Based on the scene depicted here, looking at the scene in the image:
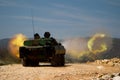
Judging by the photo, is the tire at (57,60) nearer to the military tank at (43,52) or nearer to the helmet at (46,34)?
the military tank at (43,52)

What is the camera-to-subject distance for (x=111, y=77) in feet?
64.7

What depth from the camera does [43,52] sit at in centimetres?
3269

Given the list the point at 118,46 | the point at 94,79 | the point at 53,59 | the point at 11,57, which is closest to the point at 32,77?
the point at 94,79

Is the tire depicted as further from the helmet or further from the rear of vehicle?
the helmet

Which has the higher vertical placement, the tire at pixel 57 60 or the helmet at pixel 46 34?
the helmet at pixel 46 34

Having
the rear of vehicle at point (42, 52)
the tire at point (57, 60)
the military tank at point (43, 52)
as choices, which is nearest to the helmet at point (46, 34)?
the military tank at point (43, 52)

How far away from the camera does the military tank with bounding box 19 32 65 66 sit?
32.6 meters

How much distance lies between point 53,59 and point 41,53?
1.13 m

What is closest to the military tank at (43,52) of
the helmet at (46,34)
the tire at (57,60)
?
the tire at (57,60)

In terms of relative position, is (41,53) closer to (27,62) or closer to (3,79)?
(27,62)

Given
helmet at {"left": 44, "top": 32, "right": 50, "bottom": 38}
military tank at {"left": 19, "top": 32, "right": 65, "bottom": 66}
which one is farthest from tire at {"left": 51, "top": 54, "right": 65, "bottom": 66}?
helmet at {"left": 44, "top": 32, "right": 50, "bottom": 38}

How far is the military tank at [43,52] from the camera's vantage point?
32594mm

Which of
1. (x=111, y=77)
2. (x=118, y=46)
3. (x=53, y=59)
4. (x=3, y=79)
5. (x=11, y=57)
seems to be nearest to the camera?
(x=111, y=77)

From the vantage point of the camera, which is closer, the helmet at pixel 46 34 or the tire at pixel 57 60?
the tire at pixel 57 60
